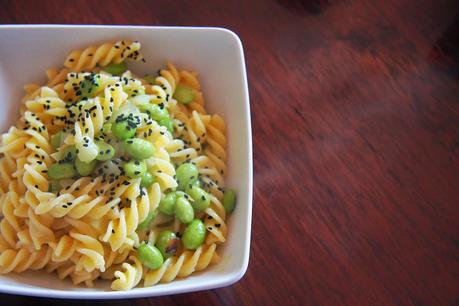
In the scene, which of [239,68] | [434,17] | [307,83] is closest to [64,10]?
[239,68]

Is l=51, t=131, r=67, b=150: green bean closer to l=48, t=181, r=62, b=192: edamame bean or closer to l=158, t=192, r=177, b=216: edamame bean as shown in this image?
l=48, t=181, r=62, b=192: edamame bean

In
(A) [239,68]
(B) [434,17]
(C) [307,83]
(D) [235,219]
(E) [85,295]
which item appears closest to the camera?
(E) [85,295]

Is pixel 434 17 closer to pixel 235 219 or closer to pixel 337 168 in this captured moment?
pixel 337 168

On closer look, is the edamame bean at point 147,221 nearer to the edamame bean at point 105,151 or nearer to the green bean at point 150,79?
the edamame bean at point 105,151

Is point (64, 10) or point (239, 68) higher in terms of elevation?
point (239, 68)

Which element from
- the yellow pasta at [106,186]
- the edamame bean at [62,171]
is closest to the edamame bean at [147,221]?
the yellow pasta at [106,186]

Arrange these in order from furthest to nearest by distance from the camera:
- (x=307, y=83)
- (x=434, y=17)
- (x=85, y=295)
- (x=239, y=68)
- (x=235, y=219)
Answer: (x=434, y=17)
(x=307, y=83)
(x=239, y=68)
(x=235, y=219)
(x=85, y=295)

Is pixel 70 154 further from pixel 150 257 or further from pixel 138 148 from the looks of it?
pixel 150 257

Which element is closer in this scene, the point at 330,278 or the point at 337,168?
the point at 330,278
